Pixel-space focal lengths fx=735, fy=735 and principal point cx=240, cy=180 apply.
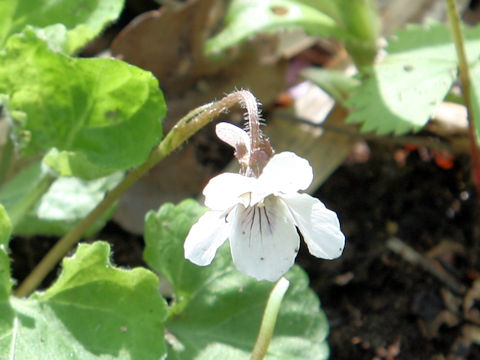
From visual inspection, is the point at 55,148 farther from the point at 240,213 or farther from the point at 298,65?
the point at 298,65

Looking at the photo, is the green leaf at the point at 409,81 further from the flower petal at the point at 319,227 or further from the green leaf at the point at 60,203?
the green leaf at the point at 60,203

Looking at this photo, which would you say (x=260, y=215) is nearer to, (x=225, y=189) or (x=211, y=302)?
(x=225, y=189)

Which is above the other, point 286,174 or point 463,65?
point 286,174

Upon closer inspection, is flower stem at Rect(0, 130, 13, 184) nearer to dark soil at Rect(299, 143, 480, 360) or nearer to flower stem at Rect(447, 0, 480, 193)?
dark soil at Rect(299, 143, 480, 360)

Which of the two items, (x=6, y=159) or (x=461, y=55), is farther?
(x=6, y=159)

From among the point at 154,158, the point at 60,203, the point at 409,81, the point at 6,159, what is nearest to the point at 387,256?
the point at 409,81

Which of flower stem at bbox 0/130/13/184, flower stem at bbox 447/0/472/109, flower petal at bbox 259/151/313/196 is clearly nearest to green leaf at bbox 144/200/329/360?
flower petal at bbox 259/151/313/196
